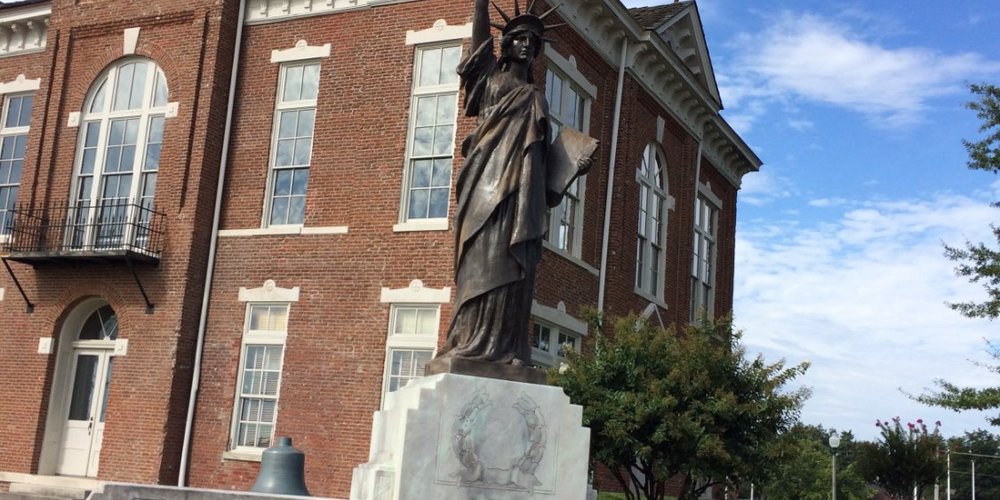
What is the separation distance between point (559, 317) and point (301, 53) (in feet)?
21.8

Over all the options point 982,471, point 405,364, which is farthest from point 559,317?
point 982,471

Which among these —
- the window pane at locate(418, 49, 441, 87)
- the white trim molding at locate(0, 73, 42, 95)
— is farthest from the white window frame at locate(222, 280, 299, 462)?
the white trim molding at locate(0, 73, 42, 95)

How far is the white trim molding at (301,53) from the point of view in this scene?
20078mm

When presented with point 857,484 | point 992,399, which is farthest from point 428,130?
point 857,484

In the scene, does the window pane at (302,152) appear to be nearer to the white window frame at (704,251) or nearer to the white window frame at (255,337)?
the white window frame at (255,337)

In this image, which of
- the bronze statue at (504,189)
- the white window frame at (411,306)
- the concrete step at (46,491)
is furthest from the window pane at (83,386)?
the bronze statue at (504,189)

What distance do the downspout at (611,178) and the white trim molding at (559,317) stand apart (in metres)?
0.89

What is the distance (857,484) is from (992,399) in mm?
20590

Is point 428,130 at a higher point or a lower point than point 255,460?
higher

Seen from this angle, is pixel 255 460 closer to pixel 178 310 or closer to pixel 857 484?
pixel 178 310

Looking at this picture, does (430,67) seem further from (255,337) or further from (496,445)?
(496,445)

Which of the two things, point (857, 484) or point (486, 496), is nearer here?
point (486, 496)

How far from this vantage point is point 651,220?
2447cm

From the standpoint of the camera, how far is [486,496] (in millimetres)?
8172
